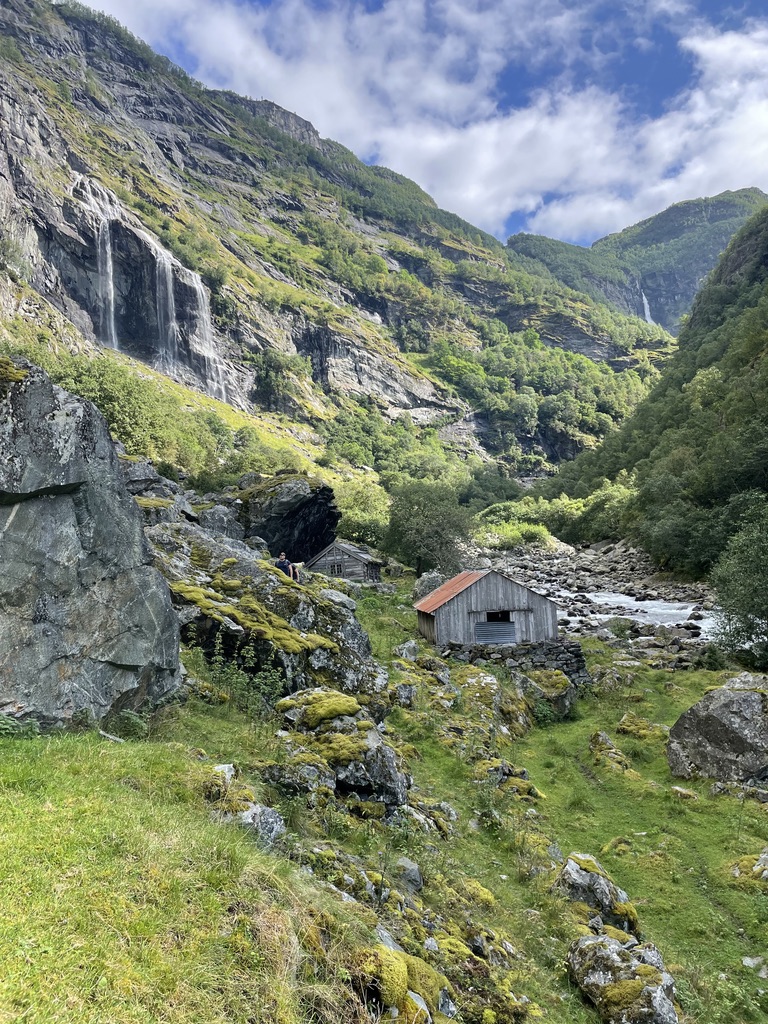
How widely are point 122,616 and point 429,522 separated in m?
48.6

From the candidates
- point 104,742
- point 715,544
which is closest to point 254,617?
point 104,742

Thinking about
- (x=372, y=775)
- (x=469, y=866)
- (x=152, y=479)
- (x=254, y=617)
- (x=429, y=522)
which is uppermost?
(x=152, y=479)

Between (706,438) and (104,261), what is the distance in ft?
446

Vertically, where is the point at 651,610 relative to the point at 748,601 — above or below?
below

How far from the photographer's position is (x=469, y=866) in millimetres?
9516

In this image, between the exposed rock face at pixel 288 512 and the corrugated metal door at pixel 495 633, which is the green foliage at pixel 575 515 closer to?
the exposed rock face at pixel 288 512

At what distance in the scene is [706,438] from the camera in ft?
216

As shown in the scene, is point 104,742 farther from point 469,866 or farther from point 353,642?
point 353,642

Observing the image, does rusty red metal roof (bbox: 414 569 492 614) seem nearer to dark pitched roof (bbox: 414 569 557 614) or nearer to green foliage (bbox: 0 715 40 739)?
dark pitched roof (bbox: 414 569 557 614)

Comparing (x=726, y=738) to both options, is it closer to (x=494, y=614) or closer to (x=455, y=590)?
(x=494, y=614)

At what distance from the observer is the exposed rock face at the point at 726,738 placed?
50.1 ft

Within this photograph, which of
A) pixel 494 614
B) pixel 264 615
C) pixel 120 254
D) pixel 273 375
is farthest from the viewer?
pixel 273 375

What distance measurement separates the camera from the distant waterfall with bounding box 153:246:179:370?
5256 inches

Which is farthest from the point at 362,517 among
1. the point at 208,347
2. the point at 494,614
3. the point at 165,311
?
the point at 165,311
